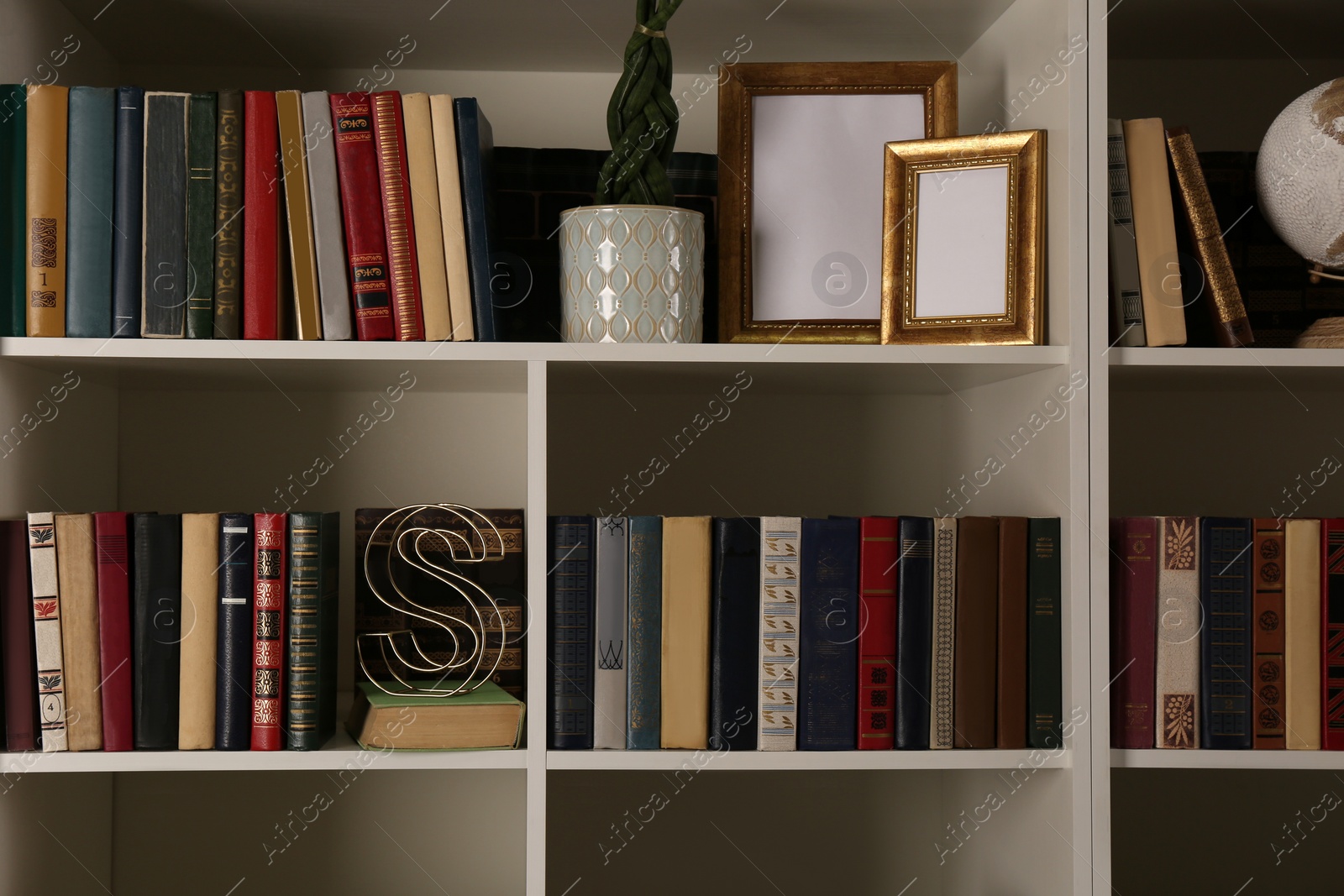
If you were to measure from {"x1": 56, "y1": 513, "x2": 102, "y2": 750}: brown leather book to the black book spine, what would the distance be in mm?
35

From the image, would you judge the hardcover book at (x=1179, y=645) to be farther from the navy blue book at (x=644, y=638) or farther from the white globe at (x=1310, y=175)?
the navy blue book at (x=644, y=638)

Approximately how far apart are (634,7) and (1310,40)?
80 centimetres

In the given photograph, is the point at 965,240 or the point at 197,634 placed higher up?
the point at 965,240

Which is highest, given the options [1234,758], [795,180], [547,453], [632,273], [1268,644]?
[795,180]

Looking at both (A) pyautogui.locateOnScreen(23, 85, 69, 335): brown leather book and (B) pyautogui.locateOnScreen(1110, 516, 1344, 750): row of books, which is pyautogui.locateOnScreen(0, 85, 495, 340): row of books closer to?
(A) pyautogui.locateOnScreen(23, 85, 69, 335): brown leather book

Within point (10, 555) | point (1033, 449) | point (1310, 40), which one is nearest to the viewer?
point (10, 555)

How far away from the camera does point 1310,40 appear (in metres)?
1.20

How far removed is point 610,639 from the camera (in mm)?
954

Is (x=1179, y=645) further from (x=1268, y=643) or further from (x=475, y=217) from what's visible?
(x=475, y=217)

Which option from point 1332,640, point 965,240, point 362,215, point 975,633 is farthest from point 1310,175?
point 362,215

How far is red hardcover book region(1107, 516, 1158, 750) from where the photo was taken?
0.96 metres

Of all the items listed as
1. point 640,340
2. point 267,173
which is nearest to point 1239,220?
point 640,340

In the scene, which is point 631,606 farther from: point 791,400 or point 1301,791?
point 1301,791

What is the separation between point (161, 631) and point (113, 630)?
4 centimetres
